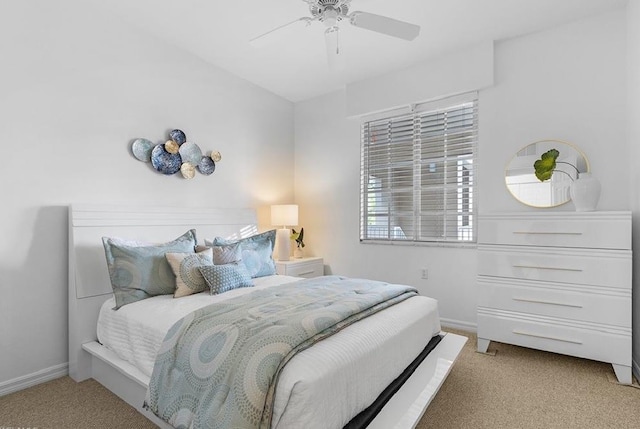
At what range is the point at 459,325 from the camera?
130 inches

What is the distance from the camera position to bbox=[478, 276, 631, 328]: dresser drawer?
2270 mm

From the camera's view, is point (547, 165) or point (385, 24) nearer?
point (385, 24)

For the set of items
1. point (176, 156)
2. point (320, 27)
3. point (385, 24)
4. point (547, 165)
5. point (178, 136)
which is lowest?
point (547, 165)

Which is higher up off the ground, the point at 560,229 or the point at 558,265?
the point at 560,229

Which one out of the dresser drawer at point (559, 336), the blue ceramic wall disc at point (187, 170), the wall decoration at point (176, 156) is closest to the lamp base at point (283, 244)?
the wall decoration at point (176, 156)

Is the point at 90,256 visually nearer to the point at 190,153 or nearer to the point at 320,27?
the point at 190,153

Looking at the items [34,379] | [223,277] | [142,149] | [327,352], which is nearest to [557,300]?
[327,352]

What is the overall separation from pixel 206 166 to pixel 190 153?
0.20m

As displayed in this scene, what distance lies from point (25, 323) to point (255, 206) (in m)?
2.21

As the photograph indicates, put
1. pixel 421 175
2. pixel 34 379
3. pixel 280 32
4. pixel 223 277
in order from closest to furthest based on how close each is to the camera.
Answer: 1. pixel 280 32
2. pixel 34 379
3. pixel 223 277
4. pixel 421 175

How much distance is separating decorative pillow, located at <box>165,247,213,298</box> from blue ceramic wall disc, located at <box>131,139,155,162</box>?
967 millimetres

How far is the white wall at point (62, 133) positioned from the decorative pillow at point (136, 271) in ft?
1.51

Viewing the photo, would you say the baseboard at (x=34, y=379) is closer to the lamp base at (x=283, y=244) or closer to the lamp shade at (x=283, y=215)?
the lamp base at (x=283, y=244)

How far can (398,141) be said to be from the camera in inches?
148
